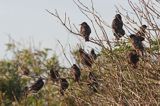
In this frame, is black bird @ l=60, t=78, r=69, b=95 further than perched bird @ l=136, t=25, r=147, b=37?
Yes

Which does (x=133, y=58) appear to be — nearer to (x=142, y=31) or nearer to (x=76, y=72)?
(x=142, y=31)

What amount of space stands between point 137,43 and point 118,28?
652 mm

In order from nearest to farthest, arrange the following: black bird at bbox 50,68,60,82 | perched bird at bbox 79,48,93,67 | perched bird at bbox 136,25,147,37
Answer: perched bird at bbox 136,25,147,37 → perched bird at bbox 79,48,93,67 → black bird at bbox 50,68,60,82

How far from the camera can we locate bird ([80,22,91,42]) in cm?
650

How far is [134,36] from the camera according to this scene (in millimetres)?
6043

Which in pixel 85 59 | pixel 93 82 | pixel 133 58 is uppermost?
pixel 85 59

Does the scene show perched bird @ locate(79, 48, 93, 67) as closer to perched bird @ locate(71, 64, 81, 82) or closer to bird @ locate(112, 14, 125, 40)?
perched bird @ locate(71, 64, 81, 82)

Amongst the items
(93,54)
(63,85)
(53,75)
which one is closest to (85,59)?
(93,54)

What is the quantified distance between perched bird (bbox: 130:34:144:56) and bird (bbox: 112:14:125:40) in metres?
0.38

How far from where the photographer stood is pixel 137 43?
5.90 metres

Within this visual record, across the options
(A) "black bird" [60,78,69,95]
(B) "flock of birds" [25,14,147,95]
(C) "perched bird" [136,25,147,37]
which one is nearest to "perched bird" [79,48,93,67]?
(B) "flock of birds" [25,14,147,95]

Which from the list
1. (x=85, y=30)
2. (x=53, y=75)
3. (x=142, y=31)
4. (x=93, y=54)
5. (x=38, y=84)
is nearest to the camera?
(x=142, y=31)

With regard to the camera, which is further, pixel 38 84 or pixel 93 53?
pixel 38 84

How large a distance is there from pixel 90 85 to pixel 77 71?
25 cm
